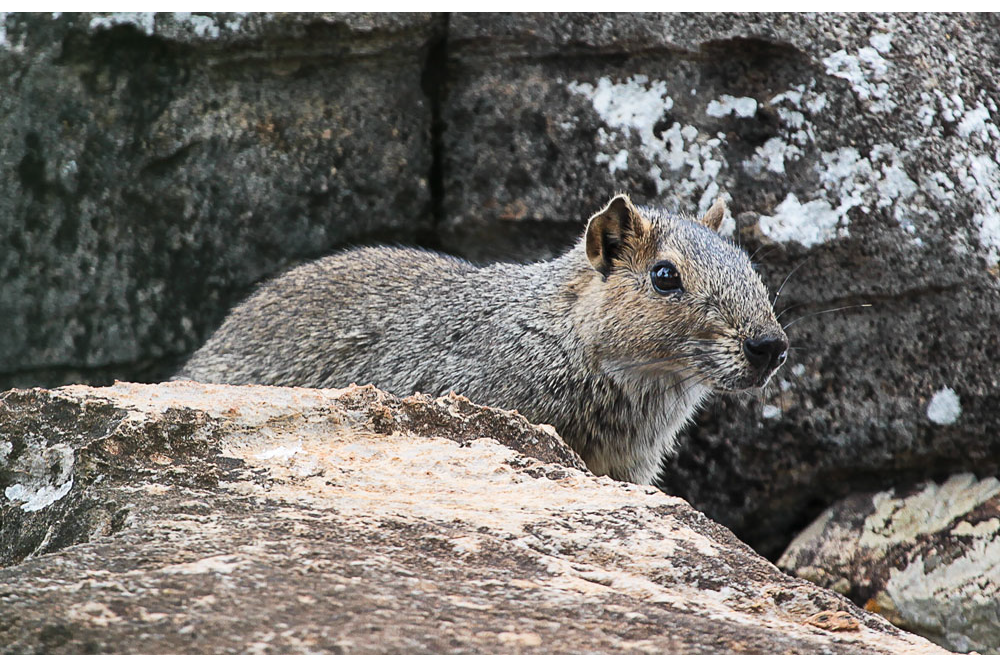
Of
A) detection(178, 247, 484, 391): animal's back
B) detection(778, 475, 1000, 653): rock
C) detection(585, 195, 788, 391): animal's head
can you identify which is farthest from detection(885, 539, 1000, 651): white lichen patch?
detection(178, 247, 484, 391): animal's back

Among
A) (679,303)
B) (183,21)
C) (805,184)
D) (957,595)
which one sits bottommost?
(957,595)

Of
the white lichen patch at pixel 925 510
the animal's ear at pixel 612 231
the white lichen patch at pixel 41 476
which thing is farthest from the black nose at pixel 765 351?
the white lichen patch at pixel 41 476

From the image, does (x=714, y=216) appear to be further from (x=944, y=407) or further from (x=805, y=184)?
(x=944, y=407)

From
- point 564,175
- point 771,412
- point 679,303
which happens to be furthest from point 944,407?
point 564,175

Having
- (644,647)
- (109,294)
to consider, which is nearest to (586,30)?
(109,294)

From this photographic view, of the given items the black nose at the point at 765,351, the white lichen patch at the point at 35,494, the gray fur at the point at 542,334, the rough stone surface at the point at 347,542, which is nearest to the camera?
the rough stone surface at the point at 347,542

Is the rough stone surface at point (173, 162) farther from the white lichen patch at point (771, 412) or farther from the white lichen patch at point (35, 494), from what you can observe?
the white lichen patch at point (35, 494)

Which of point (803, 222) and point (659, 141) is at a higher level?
point (659, 141)
